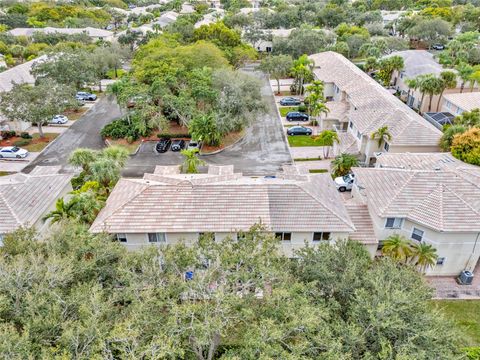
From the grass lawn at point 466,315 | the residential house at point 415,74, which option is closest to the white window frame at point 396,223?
the grass lawn at point 466,315

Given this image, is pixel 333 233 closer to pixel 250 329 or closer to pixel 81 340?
pixel 250 329

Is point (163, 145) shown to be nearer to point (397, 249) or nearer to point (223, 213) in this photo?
point (223, 213)

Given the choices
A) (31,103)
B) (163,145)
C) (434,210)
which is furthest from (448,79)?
(31,103)

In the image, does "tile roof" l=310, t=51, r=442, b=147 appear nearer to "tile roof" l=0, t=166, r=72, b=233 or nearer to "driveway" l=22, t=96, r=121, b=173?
"tile roof" l=0, t=166, r=72, b=233

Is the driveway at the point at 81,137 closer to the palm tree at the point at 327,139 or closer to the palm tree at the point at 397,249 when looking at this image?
the palm tree at the point at 327,139

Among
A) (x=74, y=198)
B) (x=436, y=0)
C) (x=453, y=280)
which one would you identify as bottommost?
(x=453, y=280)

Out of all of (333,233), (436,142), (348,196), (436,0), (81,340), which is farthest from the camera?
(436,0)

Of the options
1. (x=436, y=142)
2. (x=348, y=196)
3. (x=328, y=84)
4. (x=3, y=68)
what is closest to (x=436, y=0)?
(x=328, y=84)
